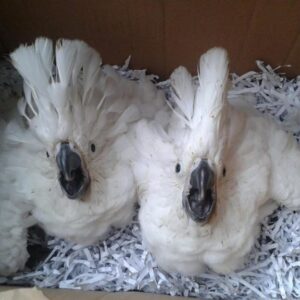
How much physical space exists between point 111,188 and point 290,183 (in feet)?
1.71

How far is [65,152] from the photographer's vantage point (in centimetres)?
130

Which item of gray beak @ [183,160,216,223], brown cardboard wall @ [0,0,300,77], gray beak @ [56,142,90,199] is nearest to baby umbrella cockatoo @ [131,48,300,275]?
gray beak @ [183,160,216,223]

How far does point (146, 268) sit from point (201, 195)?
50cm

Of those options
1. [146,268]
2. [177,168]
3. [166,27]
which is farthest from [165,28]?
[146,268]

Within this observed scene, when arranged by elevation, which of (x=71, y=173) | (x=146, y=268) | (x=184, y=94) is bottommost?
(x=146, y=268)

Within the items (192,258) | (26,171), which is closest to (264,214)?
(192,258)

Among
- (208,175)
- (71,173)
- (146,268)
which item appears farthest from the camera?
(146,268)

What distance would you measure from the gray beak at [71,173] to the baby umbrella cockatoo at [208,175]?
197 millimetres

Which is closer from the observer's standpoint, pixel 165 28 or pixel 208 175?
pixel 208 175

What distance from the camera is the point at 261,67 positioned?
5.81 feet

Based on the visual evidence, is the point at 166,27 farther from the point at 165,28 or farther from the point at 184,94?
the point at 184,94

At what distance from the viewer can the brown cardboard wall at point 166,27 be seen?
1.57 m

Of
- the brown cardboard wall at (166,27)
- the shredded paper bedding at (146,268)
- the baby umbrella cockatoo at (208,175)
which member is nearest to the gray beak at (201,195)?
the baby umbrella cockatoo at (208,175)

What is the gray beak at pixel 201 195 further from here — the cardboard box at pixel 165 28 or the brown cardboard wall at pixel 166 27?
the brown cardboard wall at pixel 166 27
